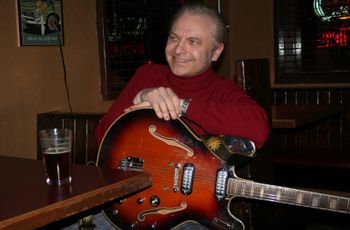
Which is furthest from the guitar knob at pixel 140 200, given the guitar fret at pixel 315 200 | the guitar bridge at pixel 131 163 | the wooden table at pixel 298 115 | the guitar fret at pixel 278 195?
the wooden table at pixel 298 115

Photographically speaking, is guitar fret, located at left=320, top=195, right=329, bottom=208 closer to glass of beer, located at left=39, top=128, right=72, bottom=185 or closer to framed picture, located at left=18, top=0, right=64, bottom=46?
glass of beer, located at left=39, top=128, right=72, bottom=185

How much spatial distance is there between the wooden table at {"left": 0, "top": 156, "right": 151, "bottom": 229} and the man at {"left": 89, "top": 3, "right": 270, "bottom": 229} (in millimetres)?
369

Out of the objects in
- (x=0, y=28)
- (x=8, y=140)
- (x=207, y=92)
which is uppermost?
(x=0, y=28)

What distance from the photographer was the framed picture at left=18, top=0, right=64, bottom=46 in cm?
263

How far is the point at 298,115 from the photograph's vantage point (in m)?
3.02

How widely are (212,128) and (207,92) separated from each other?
0.28 metres

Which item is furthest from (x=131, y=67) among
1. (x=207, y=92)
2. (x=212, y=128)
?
(x=212, y=128)

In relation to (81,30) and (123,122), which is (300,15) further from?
(123,122)

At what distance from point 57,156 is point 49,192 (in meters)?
0.14

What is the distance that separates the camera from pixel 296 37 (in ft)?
15.1

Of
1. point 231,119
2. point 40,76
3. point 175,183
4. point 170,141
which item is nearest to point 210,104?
point 231,119

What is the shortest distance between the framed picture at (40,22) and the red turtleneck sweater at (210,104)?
1.02 meters

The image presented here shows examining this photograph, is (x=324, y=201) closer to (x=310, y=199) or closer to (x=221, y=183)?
(x=310, y=199)

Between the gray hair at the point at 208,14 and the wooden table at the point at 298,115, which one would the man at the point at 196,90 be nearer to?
the gray hair at the point at 208,14
